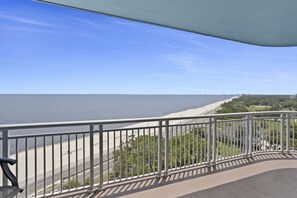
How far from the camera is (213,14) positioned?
10.0 ft

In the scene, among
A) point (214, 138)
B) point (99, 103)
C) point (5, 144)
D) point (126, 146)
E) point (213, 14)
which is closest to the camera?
point (5, 144)

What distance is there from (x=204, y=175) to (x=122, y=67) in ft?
46.8

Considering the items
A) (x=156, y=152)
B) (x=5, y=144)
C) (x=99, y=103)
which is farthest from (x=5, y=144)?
(x=99, y=103)

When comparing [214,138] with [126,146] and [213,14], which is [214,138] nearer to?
[126,146]

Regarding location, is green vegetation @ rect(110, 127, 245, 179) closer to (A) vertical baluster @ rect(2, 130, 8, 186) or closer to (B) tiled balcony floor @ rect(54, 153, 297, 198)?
(B) tiled balcony floor @ rect(54, 153, 297, 198)

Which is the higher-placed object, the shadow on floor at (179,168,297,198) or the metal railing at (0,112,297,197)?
the metal railing at (0,112,297,197)

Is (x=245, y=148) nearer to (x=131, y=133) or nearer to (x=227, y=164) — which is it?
(x=227, y=164)

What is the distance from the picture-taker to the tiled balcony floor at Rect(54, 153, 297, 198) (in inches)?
114

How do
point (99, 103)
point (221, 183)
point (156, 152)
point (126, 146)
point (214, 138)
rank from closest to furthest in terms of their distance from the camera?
point (221, 183), point (126, 146), point (156, 152), point (214, 138), point (99, 103)

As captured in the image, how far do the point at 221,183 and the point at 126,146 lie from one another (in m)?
1.54

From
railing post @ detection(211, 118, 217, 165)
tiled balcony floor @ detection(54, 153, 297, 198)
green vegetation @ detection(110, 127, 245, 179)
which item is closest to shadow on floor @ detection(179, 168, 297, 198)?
tiled balcony floor @ detection(54, 153, 297, 198)

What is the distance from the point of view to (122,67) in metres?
17.0

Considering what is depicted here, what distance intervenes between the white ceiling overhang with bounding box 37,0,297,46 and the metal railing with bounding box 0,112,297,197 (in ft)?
5.15

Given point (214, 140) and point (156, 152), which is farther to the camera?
point (214, 140)
